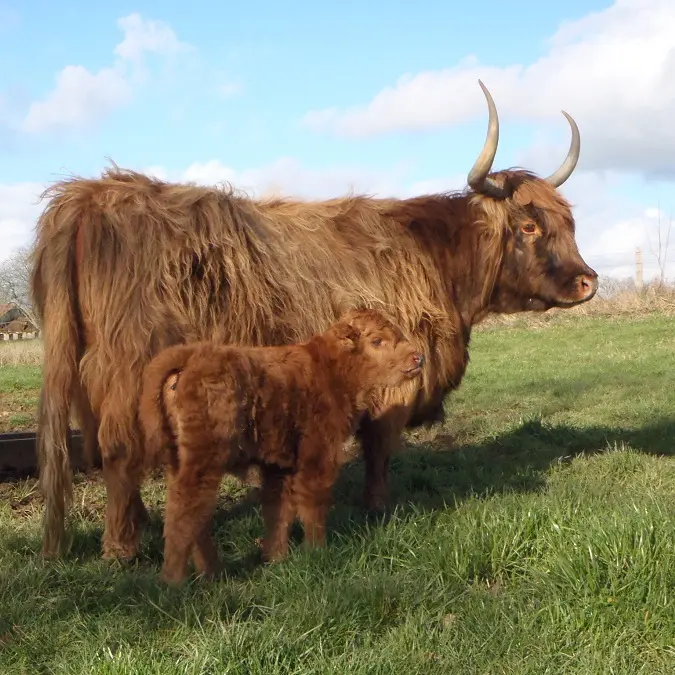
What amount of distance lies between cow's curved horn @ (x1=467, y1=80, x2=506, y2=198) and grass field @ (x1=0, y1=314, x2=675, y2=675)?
210cm

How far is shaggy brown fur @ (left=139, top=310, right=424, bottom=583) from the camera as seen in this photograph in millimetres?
3633

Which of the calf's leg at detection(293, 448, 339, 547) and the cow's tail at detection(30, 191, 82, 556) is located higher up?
the cow's tail at detection(30, 191, 82, 556)

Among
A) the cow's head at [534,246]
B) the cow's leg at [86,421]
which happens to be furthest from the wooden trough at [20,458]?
the cow's head at [534,246]

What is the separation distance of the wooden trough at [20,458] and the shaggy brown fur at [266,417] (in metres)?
2.19

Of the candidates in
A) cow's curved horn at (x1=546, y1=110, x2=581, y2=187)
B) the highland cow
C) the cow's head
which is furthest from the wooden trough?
cow's curved horn at (x1=546, y1=110, x2=581, y2=187)

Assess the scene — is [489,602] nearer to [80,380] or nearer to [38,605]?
[38,605]

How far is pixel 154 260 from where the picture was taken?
4273 mm

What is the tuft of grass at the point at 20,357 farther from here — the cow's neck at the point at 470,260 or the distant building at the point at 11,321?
the distant building at the point at 11,321

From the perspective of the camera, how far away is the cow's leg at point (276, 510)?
157 inches

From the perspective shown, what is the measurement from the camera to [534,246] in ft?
20.0

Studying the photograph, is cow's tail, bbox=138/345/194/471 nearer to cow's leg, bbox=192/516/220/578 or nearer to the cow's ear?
cow's leg, bbox=192/516/220/578

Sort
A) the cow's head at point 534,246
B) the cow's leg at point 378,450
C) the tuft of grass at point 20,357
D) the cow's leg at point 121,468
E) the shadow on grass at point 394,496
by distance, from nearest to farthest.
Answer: the shadow on grass at point 394,496 → the cow's leg at point 121,468 → the cow's leg at point 378,450 → the cow's head at point 534,246 → the tuft of grass at point 20,357

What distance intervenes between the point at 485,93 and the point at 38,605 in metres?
4.07

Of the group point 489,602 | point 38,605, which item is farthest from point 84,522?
point 489,602
